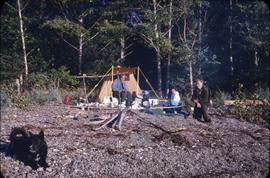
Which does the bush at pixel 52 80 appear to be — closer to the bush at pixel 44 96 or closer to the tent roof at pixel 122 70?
the bush at pixel 44 96

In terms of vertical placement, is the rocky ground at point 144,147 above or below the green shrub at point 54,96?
below

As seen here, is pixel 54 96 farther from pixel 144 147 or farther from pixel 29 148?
pixel 29 148

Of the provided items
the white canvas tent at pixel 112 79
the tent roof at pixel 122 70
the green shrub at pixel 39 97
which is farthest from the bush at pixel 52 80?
the tent roof at pixel 122 70

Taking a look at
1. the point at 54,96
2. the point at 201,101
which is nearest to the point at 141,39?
the point at 54,96

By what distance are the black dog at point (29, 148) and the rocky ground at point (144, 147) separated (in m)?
0.16

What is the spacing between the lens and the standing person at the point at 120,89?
15.3m

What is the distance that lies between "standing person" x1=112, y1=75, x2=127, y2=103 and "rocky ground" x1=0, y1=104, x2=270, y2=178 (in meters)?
2.49

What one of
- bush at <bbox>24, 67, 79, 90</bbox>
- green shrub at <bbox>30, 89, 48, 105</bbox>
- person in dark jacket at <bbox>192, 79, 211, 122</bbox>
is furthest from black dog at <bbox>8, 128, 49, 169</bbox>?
bush at <bbox>24, 67, 79, 90</bbox>

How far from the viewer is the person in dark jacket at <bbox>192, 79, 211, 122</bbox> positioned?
1262 cm

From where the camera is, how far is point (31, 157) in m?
7.70

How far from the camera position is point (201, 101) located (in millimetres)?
12688

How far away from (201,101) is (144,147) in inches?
167

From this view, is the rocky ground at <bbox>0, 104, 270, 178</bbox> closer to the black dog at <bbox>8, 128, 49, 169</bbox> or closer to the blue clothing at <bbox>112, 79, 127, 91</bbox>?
the black dog at <bbox>8, 128, 49, 169</bbox>

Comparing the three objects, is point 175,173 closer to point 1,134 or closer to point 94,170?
point 94,170
